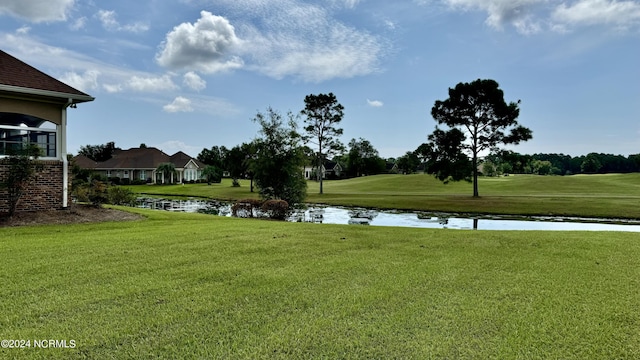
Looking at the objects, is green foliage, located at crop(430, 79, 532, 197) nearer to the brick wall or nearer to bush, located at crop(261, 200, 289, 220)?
bush, located at crop(261, 200, 289, 220)

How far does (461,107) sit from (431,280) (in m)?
28.3

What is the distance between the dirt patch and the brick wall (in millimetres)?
382

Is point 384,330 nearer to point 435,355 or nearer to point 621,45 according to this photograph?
point 435,355

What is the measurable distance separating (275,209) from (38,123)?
9310 mm

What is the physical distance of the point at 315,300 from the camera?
3.96m

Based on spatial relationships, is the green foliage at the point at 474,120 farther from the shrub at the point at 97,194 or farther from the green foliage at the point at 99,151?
the green foliage at the point at 99,151

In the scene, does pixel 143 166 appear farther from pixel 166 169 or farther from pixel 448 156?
pixel 448 156

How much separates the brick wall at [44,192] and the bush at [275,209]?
7.87 metres

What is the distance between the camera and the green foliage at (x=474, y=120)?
28891 millimetres

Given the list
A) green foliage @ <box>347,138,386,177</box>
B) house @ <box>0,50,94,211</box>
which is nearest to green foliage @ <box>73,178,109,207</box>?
house @ <box>0,50,94,211</box>

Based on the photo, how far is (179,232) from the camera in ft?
28.6

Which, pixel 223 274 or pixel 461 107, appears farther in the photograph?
pixel 461 107

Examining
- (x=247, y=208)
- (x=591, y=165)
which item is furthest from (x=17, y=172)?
(x=591, y=165)

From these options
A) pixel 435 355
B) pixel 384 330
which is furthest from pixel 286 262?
pixel 435 355
